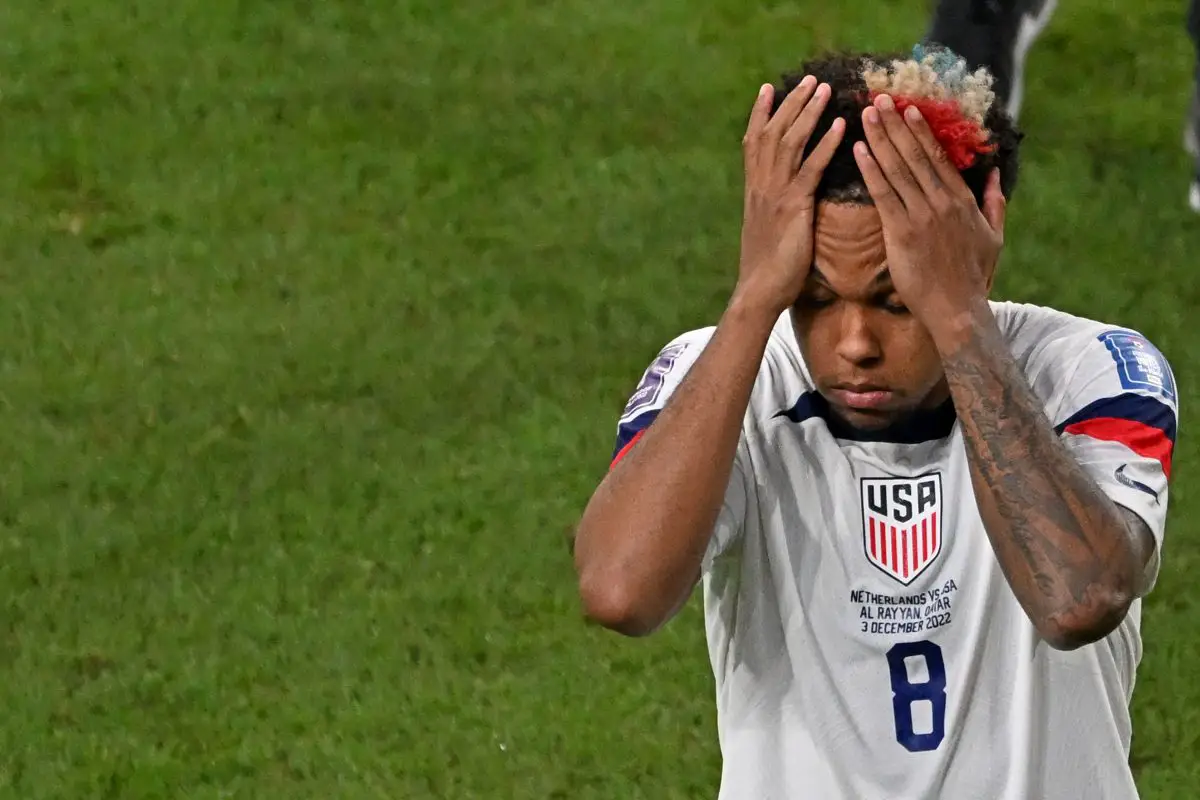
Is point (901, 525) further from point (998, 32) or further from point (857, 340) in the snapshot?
point (998, 32)

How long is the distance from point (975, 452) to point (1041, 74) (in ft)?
18.4

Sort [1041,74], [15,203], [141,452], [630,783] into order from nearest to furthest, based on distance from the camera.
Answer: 1. [630,783]
2. [141,452]
3. [15,203]
4. [1041,74]

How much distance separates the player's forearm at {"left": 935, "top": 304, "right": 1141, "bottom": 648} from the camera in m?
2.12

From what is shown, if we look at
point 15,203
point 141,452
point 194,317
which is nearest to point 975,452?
point 141,452

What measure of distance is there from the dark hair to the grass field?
2337 millimetres

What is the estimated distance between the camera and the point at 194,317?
6172 mm

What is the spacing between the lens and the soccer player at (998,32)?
235 inches

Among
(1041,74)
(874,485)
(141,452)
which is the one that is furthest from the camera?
(1041,74)

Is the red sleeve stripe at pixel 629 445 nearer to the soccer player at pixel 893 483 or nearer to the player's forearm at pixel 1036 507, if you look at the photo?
the soccer player at pixel 893 483

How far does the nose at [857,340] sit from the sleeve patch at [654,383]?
32 centimetres

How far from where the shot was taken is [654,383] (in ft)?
8.05

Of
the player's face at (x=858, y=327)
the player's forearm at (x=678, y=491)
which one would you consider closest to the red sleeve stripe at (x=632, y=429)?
the player's forearm at (x=678, y=491)

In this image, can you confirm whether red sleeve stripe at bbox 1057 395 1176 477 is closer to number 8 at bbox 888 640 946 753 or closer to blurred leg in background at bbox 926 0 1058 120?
number 8 at bbox 888 640 946 753

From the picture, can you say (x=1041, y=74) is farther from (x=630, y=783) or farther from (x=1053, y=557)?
(x=1053, y=557)
